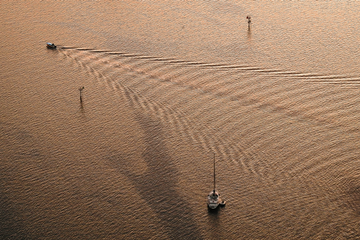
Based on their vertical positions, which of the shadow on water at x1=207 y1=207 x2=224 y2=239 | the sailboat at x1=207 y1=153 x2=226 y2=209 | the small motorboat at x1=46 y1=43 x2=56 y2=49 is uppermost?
the small motorboat at x1=46 y1=43 x2=56 y2=49

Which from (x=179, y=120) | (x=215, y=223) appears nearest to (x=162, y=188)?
(x=215, y=223)

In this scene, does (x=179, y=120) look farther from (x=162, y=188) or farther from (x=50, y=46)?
(x=50, y=46)

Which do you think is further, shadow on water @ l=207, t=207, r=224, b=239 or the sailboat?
the sailboat

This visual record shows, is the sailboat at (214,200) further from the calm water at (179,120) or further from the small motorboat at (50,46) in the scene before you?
the small motorboat at (50,46)

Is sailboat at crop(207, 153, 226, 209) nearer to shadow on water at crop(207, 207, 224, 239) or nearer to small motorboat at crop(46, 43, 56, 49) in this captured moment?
shadow on water at crop(207, 207, 224, 239)

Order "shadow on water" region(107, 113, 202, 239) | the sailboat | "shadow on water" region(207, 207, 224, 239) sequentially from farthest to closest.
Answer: the sailboat → "shadow on water" region(107, 113, 202, 239) → "shadow on water" region(207, 207, 224, 239)

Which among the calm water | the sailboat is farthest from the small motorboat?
the sailboat

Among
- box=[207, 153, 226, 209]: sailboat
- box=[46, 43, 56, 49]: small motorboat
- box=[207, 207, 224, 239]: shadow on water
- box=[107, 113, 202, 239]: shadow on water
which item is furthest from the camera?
box=[46, 43, 56, 49]: small motorboat

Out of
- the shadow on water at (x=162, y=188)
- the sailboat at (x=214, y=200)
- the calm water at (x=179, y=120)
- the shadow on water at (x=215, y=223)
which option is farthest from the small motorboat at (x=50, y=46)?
the shadow on water at (x=215, y=223)

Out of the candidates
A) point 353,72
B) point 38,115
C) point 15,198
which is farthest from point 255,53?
point 15,198
